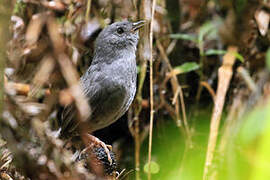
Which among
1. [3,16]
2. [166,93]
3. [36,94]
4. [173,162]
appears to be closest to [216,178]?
[173,162]

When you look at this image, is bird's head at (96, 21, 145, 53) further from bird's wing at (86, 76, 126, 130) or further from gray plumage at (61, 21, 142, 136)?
bird's wing at (86, 76, 126, 130)

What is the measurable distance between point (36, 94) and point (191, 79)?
5.45ft

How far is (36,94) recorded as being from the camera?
3.57 m

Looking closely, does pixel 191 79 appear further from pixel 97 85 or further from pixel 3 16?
pixel 3 16

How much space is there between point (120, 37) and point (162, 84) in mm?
930

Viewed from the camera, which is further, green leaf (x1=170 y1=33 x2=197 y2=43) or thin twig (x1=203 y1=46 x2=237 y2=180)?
green leaf (x1=170 y1=33 x2=197 y2=43)

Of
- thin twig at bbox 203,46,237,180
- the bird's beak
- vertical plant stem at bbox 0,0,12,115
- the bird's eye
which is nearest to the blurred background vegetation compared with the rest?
thin twig at bbox 203,46,237,180

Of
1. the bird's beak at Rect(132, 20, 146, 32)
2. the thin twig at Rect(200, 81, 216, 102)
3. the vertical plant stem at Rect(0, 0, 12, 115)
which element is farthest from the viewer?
the thin twig at Rect(200, 81, 216, 102)

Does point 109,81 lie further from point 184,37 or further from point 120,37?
point 184,37

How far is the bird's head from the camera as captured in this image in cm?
328

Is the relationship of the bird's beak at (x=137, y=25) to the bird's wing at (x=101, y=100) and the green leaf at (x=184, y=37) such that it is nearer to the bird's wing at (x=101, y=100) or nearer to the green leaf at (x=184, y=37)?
the bird's wing at (x=101, y=100)

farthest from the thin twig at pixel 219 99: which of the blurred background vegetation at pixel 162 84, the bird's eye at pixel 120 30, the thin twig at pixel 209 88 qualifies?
the bird's eye at pixel 120 30

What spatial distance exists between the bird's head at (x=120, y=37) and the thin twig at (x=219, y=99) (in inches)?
34.8

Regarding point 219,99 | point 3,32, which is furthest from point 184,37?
point 3,32
